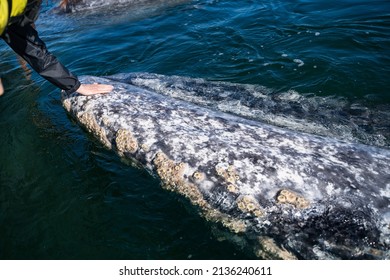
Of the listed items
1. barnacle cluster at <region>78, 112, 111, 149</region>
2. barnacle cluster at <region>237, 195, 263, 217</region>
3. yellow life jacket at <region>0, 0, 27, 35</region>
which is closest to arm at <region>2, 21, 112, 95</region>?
barnacle cluster at <region>78, 112, 111, 149</region>

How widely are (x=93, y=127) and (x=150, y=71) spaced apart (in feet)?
10.4

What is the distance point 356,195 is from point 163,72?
5311 mm

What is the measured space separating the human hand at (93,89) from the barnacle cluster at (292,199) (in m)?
3.16

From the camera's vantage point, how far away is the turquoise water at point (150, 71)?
3.88 m

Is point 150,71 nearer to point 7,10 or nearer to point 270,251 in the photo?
point 7,10

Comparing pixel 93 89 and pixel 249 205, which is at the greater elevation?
pixel 93 89

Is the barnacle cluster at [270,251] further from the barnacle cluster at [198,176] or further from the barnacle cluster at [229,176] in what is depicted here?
the barnacle cluster at [198,176]

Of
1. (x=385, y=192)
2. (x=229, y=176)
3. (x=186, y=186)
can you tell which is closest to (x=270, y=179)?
(x=229, y=176)

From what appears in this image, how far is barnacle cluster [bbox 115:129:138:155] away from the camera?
14.8 feet

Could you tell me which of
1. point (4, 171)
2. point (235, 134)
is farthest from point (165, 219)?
point (4, 171)

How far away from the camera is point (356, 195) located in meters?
3.46

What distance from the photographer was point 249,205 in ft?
11.9

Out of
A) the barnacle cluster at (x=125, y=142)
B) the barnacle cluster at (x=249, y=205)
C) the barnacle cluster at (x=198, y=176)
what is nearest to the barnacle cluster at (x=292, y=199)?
the barnacle cluster at (x=249, y=205)
